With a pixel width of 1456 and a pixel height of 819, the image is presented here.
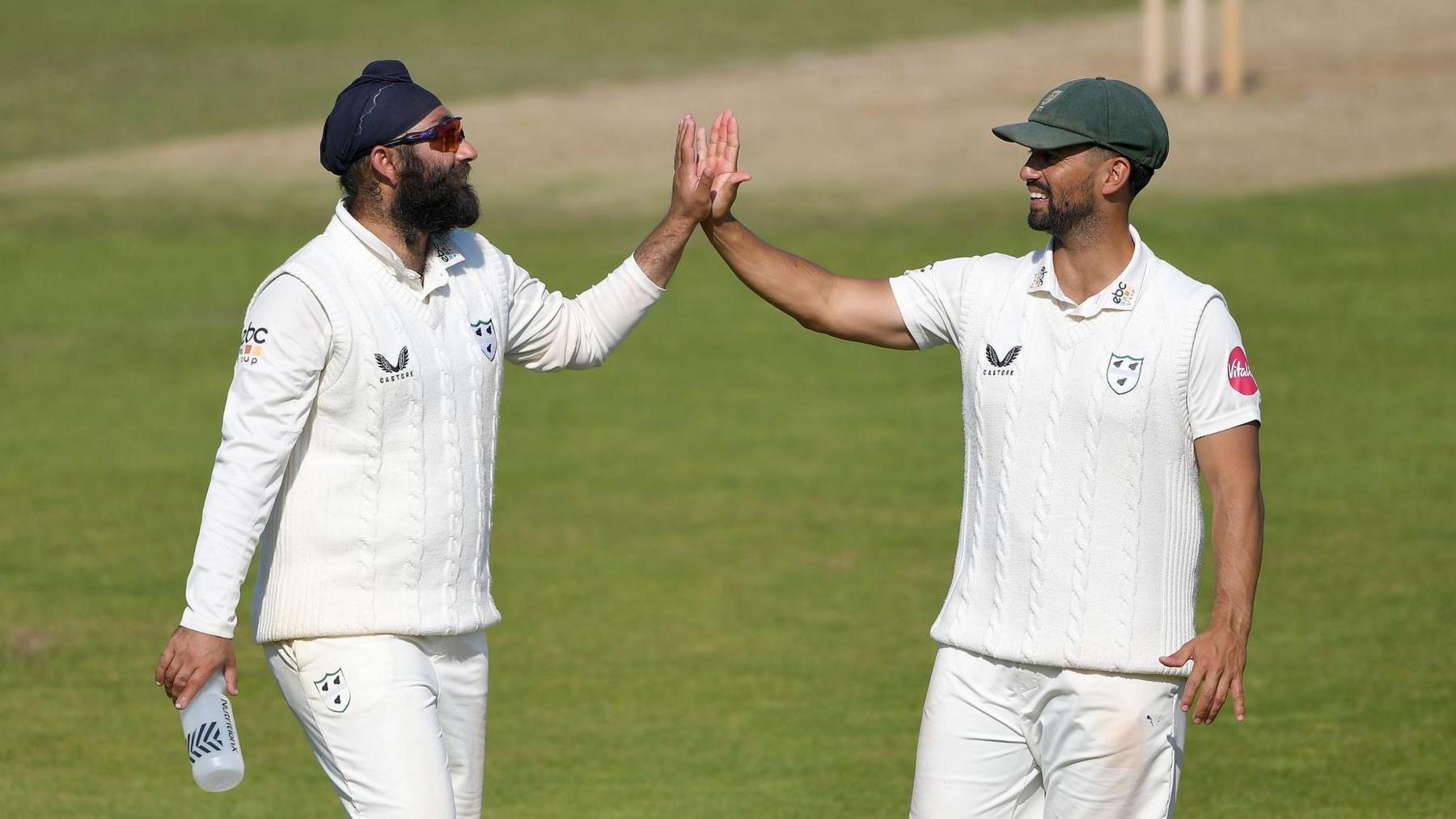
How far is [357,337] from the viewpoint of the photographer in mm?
5301

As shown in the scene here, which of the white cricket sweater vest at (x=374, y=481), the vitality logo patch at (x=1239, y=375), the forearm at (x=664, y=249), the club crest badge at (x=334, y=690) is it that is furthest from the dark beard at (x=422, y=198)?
the vitality logo patch at (x=1239, y=375)

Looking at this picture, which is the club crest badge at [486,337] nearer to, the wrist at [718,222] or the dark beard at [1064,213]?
the wrist at [718,222]

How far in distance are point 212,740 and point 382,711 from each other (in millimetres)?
435

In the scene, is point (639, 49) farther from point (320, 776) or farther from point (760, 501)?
point (320, 776)

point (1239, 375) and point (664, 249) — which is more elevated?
point (664, 249)

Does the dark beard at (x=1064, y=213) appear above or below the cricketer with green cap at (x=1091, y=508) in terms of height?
above

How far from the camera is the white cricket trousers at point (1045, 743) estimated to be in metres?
5.28

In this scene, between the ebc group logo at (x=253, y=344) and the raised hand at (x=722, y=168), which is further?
the raised hand at (x=722, y=168)

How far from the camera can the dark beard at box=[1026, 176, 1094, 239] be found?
5.44 meters

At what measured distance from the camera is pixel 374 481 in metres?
5.34

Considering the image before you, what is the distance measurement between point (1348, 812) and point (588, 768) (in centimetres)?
314

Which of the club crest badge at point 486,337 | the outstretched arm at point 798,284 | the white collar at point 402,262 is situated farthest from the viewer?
the outstretched arm at point 798,284

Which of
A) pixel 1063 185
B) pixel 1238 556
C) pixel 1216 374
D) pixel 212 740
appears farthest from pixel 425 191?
pixel 1238 556

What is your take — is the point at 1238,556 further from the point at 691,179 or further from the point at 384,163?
the point at 384,163
